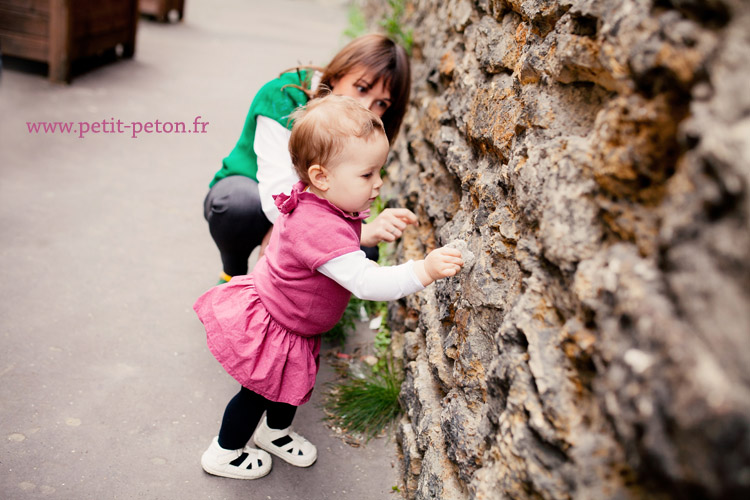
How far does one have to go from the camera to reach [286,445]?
233 cm

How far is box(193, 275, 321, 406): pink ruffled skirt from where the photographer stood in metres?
2.03

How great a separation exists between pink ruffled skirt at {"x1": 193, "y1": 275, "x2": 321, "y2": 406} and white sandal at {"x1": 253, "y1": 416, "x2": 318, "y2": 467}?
317 millimetres

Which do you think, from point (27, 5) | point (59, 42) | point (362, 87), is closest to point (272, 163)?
point (362, 87)

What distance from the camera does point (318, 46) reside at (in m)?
9.43

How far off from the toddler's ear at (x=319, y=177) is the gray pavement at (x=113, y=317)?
1076 mm

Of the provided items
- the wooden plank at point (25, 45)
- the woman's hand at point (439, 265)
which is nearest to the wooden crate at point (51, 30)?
the wooden plank at point (25, 45)

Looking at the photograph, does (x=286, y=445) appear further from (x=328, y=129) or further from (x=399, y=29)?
(x=399, y=29)

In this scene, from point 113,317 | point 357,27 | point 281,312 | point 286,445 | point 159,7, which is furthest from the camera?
point 357,27

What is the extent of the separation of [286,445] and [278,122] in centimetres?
130

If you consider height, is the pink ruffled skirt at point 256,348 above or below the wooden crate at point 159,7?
above

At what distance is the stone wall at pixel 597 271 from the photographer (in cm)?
83

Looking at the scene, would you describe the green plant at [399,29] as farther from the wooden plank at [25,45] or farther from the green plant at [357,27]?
the wooden plank at [25,45]
